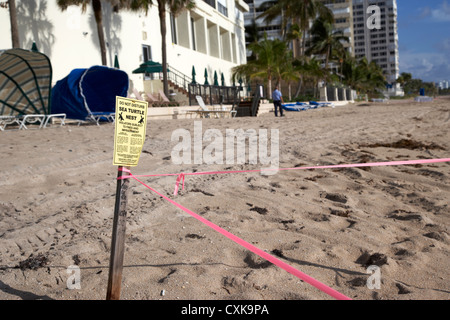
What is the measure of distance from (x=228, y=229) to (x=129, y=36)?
22783 millimetres

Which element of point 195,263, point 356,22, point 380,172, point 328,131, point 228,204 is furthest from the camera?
point 356,22

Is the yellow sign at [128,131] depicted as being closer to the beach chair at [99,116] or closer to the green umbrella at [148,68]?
the beach chair at [99,116]

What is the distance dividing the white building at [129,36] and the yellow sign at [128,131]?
17.1 metres

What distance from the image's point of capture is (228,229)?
3.41m

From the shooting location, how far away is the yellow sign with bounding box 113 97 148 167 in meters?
2.07

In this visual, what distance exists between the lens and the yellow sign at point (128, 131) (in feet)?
6.79

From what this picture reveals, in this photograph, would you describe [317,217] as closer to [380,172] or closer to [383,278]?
[383,278]

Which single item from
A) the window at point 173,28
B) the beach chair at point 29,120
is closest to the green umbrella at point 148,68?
the window at point 173,28

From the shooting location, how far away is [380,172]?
534cm

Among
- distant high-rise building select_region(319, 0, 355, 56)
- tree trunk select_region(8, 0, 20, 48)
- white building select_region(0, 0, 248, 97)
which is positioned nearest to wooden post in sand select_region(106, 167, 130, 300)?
tree trunk select_region(8, 0, 20, 48)

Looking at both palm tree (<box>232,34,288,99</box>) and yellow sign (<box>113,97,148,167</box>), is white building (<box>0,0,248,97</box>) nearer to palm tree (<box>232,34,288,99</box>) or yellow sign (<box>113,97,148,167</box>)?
palm tree (<box>232,34,288,99</box>)
